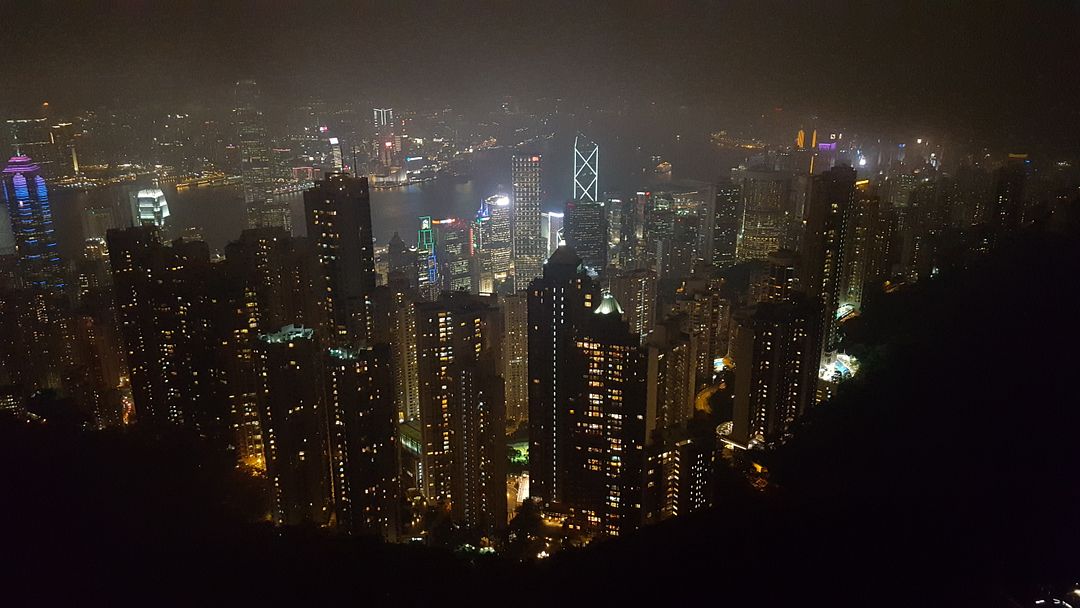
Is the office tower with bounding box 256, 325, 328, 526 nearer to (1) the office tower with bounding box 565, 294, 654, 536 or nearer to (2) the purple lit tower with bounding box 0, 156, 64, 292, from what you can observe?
(1) the office tower with bounding box 565, 294, 654, 536

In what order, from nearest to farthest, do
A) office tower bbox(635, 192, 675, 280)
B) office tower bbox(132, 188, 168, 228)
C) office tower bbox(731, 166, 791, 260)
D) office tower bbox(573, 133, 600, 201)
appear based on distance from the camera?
office tower bbox(132, 188, 168, 228)
office tower bbox(731, 166, 791, 260)
office tower bbox(635, 192, 675, 280)
office tower bbox(573, 133, 600, 201)

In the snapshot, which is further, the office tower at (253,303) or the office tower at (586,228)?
the office tower at (586,228)

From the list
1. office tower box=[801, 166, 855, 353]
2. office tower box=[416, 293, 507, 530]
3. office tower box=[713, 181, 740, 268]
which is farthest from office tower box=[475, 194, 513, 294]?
office tower box=[801, 166, 855, 353]

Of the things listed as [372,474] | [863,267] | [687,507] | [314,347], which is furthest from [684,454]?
[863,267]

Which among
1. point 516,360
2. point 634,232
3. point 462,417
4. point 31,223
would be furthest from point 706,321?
point 31,223

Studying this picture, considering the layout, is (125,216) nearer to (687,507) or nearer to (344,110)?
(344,110)

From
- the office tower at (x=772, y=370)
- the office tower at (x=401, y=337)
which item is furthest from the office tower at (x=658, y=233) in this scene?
the office tower at (x=401, y=337)

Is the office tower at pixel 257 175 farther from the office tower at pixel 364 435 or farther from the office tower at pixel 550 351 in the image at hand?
the office tower at pixel 550 351
